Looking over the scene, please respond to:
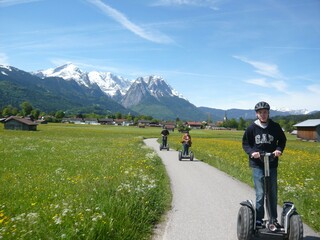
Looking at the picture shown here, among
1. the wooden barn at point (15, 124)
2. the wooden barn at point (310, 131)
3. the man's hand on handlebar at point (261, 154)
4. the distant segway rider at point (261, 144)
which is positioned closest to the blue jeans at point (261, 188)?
the distant segway rider at point (261, 144)

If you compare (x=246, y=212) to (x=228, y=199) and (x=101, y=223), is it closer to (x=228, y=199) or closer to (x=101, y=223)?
(x=101, y=223)

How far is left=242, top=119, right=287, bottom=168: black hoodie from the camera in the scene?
7.10 metres

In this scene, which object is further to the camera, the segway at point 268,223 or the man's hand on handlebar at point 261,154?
the man's hand on handlebar at point 261,154

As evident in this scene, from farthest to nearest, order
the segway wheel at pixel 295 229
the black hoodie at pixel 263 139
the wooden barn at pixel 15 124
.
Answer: the wooden barn at pixel 15 124 → the black hoodie at pixel 263 139 → the segway wheel at pixel 295 229

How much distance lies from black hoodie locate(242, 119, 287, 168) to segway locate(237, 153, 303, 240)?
0.31 metres

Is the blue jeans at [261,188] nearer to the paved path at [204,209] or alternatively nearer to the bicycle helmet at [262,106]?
the paved path at [204,209]

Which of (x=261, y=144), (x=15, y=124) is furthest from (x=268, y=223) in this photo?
(x=15, y=124)

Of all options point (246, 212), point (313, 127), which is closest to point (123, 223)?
point (246, 212)

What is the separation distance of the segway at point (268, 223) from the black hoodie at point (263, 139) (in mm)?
310

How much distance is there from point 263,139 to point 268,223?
1.68 m

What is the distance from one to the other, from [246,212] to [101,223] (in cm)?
280

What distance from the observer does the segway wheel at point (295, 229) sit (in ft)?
20.0

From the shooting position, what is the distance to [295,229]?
20.1ft

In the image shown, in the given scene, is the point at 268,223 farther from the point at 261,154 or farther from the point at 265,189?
the point at 261,154
